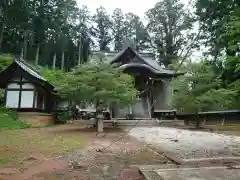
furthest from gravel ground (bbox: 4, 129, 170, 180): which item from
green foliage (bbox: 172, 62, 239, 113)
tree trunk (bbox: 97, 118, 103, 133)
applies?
green foliage (bbox: 172, 62, 239, 113)

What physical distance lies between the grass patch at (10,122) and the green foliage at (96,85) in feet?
14.6

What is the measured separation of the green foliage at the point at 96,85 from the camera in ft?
45.7

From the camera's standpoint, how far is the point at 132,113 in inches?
899

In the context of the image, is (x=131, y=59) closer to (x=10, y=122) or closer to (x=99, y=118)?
(x=99, y=118)

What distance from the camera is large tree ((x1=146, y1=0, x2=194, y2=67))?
46.3 m

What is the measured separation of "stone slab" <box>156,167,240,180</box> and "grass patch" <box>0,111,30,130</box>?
42.0 ft

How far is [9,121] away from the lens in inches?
693

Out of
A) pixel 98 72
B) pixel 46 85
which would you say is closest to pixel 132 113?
pixel 46 85

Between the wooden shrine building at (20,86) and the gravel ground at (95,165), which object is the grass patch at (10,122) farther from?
the gravel ground at (95,165)

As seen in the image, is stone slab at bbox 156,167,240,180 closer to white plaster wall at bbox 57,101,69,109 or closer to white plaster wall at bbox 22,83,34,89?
white plaster wall at bbox 22,83,34,89

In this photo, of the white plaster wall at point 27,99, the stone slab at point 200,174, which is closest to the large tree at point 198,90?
the white plaster wall at point 27,99

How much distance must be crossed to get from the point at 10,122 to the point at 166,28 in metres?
36.3

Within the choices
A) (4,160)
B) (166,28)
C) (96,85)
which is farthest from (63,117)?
(166,28)

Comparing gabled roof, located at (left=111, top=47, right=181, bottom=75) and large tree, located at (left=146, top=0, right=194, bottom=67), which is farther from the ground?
large tree, located at (left=146, top=0, right=194, bottom=67)
